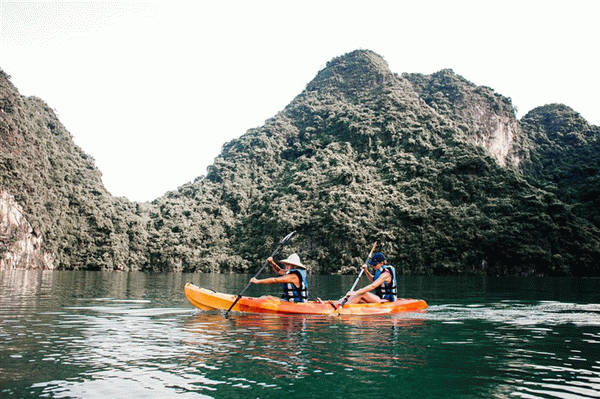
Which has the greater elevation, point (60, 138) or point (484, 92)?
point (484, 92)

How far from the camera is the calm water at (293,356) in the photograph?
6.04 meters

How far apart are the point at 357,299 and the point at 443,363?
247 inches

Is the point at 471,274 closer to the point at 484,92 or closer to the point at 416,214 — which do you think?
the point at 416,214

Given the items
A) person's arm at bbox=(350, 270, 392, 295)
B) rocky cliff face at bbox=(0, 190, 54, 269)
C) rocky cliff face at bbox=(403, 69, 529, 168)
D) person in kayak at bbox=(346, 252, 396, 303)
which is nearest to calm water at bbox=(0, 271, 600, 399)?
person's arm at bbox=(350, 270, 392, 295)

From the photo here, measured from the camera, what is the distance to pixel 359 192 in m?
79.7

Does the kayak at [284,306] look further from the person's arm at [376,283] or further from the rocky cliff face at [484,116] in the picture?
the rocky cliff face at [484,116]

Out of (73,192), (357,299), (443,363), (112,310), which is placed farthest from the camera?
(73,192)

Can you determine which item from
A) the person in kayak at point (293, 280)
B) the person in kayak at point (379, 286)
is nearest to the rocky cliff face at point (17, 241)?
the person in kayak at point (293, 280)

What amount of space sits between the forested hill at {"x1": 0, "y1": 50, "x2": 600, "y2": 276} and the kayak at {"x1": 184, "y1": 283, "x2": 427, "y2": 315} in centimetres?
5054

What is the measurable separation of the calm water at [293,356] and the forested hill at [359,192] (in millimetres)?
52540

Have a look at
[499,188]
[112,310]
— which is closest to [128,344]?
[112,310]

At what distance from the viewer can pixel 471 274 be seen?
62.1 m

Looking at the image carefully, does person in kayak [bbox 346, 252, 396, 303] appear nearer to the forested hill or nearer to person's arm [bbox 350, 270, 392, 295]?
person's arm [bbox 350, 270, 392, 295]

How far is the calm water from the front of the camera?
6043 mm
